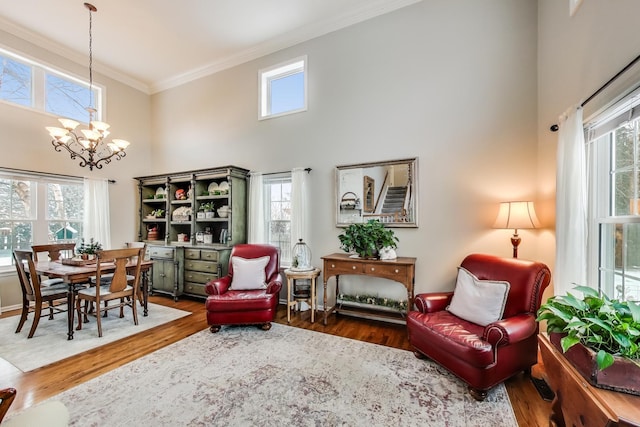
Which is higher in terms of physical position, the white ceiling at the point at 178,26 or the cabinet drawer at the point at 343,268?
the white ceiling at the point at 178,26

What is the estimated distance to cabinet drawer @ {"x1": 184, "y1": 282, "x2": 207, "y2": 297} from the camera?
4.31 m

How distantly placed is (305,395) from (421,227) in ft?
7.45

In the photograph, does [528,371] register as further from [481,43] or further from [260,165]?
[260,165]

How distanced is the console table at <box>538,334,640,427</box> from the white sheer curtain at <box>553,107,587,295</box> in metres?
0.81

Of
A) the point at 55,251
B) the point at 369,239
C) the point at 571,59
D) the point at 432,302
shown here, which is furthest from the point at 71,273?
the point at 571,59

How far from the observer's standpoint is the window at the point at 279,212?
4383mm

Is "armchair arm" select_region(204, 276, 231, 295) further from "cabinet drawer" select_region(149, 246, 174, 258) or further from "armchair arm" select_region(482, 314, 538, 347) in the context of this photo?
"armchair arm" select_region(482, 314, 538, 347)

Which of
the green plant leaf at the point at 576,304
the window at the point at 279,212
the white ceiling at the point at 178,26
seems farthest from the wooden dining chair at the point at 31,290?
the green plant leaf at the point at 576,304

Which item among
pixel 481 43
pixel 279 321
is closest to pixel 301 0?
pixel 481 43

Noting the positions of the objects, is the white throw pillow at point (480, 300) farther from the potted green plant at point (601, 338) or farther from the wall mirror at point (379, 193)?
the wall mirror at point (379, 193)

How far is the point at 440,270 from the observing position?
3.29 metres

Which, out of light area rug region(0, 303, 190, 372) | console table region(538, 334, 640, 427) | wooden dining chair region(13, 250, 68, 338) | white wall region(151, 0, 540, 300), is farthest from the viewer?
white wall region(151, 0, 540, 300)

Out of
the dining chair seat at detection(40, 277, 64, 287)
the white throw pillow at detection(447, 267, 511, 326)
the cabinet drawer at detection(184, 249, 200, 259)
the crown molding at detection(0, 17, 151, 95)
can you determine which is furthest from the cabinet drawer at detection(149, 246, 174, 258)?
the white throw pillow at detection(447, 267, 511, 326)

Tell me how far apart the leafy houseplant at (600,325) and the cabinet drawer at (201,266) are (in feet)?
13.0
